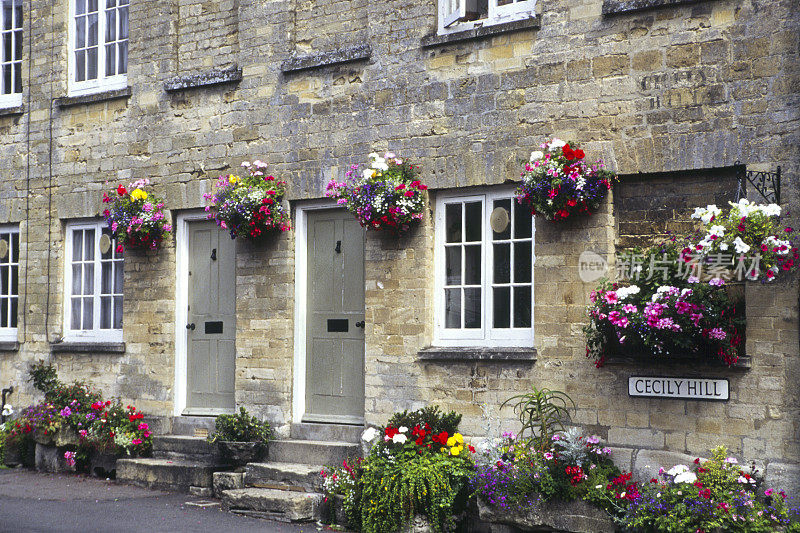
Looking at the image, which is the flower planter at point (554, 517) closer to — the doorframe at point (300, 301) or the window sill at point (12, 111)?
the doorframe at point (300, 301)

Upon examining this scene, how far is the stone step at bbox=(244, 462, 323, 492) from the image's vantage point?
9422 mm

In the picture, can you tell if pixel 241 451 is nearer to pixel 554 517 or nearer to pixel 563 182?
pixel 554 517

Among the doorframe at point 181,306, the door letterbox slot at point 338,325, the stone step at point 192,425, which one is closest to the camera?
Result: the door letterbox slot at point 338,325

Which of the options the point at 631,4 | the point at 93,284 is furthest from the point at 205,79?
the point at 631,4

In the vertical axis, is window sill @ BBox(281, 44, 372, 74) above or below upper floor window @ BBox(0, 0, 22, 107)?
below

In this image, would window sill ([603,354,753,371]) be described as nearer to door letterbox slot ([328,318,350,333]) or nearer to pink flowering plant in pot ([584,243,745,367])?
pink flowering plant in pot ([584,243,745,367])

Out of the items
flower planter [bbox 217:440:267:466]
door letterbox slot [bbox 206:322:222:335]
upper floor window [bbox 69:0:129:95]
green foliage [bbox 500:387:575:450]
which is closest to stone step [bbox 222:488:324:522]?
flower planter [bbox 217:440:267:466]

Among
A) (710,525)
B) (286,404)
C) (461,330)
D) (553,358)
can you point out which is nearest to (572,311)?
(553,358)

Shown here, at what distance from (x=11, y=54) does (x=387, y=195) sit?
264 inches

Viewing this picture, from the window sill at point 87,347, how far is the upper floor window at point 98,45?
10.2ft

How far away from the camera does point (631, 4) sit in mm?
8359

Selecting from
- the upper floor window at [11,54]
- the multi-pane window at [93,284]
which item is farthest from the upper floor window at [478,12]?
the upper floor window at [11,54]

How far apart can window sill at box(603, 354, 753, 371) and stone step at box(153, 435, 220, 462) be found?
4.54 meters

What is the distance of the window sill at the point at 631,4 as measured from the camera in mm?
8188
